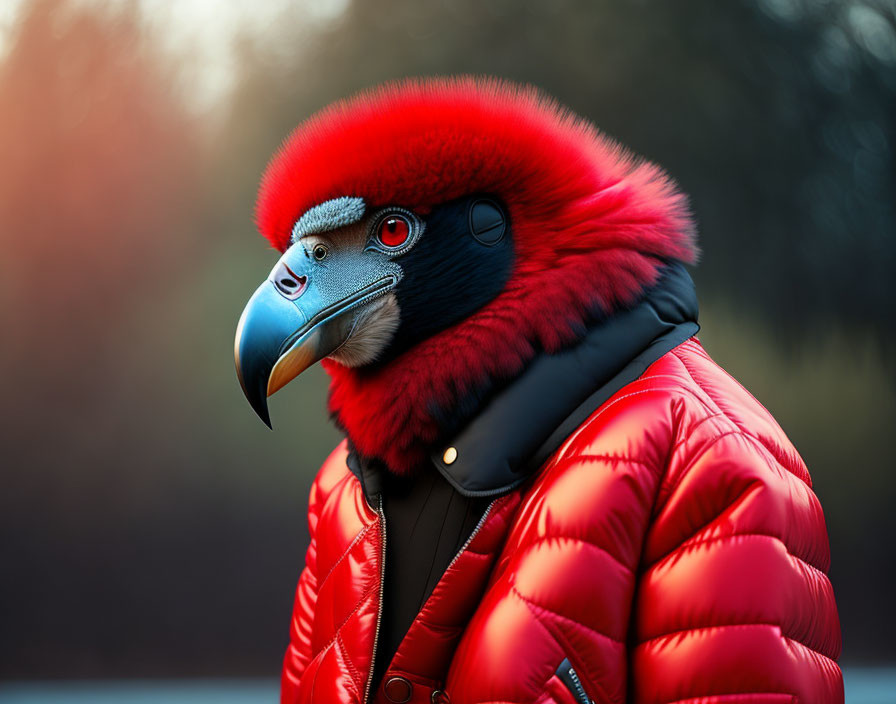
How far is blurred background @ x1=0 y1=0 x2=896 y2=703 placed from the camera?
1.94 meters

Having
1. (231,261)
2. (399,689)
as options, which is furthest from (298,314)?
(231,261)

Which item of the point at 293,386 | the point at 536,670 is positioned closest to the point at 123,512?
the point at 293,386

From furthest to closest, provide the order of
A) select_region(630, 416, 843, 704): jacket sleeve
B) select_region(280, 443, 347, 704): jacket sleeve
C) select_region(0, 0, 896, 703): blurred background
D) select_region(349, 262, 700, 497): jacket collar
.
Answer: select_region(0, 0, 896, 703): blurred background, select_region(280, 443, 347, 704): jacket sleeve, select_region(349, 262, 700, 497): jacket collar, select_region(630, 416, 843, 704): jacket sleeve

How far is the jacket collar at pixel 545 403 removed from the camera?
0.76 meters

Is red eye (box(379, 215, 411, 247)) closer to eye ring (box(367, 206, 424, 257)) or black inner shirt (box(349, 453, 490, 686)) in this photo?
eye ring (box(367, 206, 424, 257))

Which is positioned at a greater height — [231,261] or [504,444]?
[231,261]

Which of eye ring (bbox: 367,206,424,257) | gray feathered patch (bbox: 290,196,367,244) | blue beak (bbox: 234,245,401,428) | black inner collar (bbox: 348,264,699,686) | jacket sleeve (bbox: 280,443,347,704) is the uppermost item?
gray feathered patch (bbox: 290,196,367,244)

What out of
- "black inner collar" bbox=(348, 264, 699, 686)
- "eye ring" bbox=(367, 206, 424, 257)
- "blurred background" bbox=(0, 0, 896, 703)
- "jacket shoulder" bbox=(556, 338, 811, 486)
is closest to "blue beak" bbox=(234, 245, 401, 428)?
"eye ring" bbox=(367, 206, 424, 257)

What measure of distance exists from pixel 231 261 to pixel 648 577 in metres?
1.51

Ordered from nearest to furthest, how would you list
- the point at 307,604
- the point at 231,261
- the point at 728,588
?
the point at 728,588
the point at 307,604
the point at 231,261

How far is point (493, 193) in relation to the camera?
2.73 ft

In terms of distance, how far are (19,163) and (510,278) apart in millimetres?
1602

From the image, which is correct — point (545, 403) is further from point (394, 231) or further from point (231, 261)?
point (231, 261)

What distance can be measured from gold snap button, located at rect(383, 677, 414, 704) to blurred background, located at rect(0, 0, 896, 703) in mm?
1272
